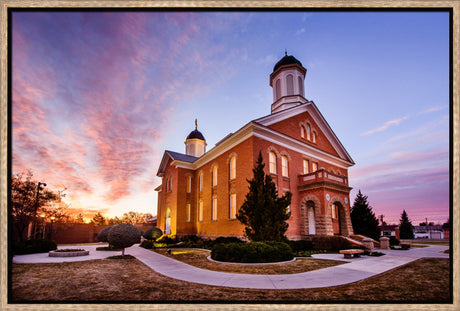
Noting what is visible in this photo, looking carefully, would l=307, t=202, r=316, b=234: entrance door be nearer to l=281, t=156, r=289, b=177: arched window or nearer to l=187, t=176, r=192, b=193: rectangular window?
l=281, t=156, r=289, b=177: arched window

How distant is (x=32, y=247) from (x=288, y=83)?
82.7ft

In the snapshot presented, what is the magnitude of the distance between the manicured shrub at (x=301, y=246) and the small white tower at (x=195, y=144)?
2365 cm

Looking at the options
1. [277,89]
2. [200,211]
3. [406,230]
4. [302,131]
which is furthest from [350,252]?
[406,230]

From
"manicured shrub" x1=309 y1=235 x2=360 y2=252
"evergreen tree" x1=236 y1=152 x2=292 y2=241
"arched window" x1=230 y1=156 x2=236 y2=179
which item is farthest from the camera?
"arched window" x1=230 y1=156 x2=236 y2=179

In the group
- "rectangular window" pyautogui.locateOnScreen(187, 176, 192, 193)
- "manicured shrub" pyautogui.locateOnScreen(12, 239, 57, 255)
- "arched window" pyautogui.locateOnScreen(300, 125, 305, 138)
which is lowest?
"manicured shrub" pyautogui.locateOnScreen(12, 239, 57, 255)

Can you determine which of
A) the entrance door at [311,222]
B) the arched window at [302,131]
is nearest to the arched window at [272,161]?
the arched window at [302,131]

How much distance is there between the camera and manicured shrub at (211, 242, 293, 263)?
11391 mm

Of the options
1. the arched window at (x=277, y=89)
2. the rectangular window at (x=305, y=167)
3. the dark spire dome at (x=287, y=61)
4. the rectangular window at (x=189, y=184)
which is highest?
the dark spire dome at (x=287, y=61)

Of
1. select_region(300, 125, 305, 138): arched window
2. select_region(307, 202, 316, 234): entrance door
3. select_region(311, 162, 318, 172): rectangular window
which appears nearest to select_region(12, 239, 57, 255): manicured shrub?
select_region(307, 202, 316, 234): entrance door

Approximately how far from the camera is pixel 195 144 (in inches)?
1556

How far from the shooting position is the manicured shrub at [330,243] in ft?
58.7

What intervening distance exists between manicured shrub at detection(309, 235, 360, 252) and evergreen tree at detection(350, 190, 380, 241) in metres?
8.47

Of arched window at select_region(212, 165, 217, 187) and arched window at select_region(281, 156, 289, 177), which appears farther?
arched window at select_region(212, 165, 217, 187)

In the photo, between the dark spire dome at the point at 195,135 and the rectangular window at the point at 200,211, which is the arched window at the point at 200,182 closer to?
the rectangular window at the point at 200,211
